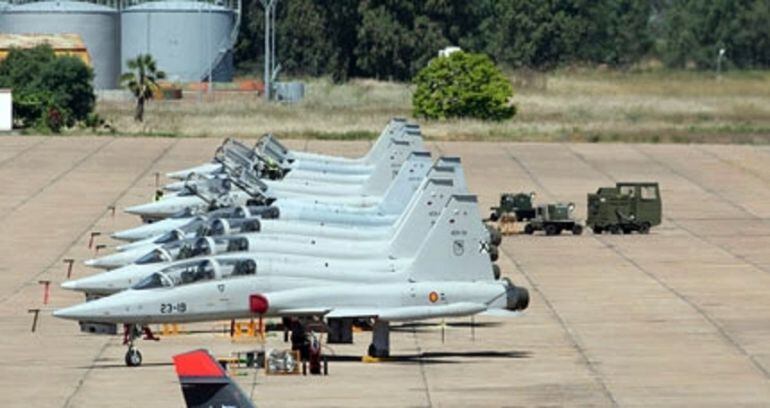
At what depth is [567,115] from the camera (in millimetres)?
116625

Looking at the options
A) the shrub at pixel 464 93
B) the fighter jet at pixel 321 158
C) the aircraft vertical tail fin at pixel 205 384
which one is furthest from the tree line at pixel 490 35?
the aircraft vertical tail fin at pixel 205 384

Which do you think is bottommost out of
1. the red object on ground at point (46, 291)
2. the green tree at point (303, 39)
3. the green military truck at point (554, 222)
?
the green tree at point (303, 39)

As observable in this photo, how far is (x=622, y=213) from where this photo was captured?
69188mm

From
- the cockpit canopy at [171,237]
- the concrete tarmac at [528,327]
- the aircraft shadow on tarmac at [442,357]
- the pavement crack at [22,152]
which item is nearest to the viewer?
the concrete tarmac at [528,327]

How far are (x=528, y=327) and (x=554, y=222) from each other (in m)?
20.9

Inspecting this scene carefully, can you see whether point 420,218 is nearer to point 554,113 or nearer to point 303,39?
point 554,113

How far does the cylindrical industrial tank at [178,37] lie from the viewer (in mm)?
140500

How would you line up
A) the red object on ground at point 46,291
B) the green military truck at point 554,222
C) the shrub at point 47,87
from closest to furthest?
the red object on ground at point 46,291 → the green military truck at point 554,222 → the shrub at point 47,87

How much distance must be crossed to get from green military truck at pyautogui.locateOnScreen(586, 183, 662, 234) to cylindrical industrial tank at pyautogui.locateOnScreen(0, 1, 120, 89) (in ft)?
243

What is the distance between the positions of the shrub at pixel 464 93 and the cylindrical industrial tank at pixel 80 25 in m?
32.7

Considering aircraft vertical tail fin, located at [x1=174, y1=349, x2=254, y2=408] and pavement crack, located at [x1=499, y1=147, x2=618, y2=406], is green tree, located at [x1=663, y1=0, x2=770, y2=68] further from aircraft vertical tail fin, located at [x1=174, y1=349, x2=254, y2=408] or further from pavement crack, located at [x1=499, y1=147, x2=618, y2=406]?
aircraft vertical tail fin, located at [x1=174, y1=349, x2=254, y2=408]

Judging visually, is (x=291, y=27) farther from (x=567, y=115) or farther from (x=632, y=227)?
(x=632, y=227)

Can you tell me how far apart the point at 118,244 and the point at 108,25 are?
81.0 metres

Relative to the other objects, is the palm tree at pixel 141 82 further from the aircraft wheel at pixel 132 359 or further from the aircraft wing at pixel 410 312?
the aircraft wing at pixel 410 312
